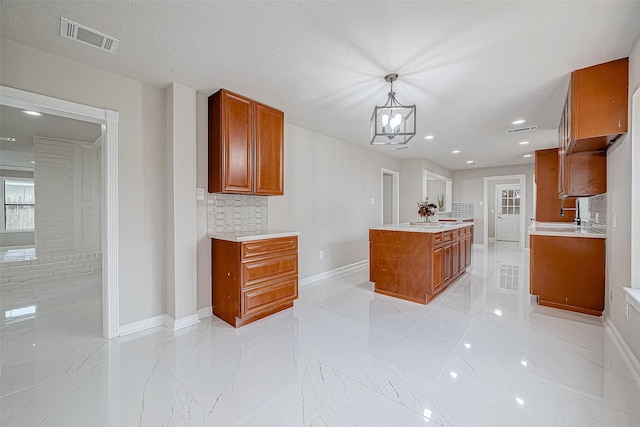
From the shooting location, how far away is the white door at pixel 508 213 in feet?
30.2

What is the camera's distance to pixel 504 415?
151cm

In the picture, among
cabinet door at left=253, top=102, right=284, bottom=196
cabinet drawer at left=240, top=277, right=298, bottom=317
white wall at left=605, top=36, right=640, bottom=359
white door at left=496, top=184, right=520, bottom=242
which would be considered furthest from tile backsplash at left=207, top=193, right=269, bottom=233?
white door at left=496, top=184, right=520, bottom=242

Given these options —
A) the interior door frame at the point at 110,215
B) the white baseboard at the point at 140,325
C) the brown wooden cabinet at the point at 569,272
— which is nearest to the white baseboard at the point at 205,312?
the white baseboard at the point at 140,325

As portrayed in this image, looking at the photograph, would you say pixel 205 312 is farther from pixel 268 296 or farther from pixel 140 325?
pixel 268 296

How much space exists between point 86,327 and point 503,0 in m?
4.27

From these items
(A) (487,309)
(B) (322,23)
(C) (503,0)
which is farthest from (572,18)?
(A) (487,309)

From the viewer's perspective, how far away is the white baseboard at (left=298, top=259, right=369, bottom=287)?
4168mm

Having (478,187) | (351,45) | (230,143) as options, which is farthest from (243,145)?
(478,187)

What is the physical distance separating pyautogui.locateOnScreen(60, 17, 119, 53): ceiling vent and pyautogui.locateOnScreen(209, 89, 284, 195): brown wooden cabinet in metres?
0.95

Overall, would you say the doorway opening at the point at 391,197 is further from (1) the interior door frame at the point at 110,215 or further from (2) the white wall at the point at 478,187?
(1) the interior door frame at the point at 110,215

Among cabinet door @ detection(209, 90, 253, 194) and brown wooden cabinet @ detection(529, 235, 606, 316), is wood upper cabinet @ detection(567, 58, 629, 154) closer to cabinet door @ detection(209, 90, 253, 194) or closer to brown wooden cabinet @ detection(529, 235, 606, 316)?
brown wooden cabinet @ detection(529, 235, 606, 316)

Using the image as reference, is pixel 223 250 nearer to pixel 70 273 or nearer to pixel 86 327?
pixel 86 327

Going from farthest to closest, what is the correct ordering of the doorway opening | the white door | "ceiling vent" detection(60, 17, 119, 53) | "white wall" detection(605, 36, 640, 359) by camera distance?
the white door < the doorway opening < "white wall" detection(605, 36, 640, 359) < "ceiling vent" detection(60, 17, 119, 53)

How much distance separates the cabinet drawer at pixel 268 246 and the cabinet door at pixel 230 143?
63cm
